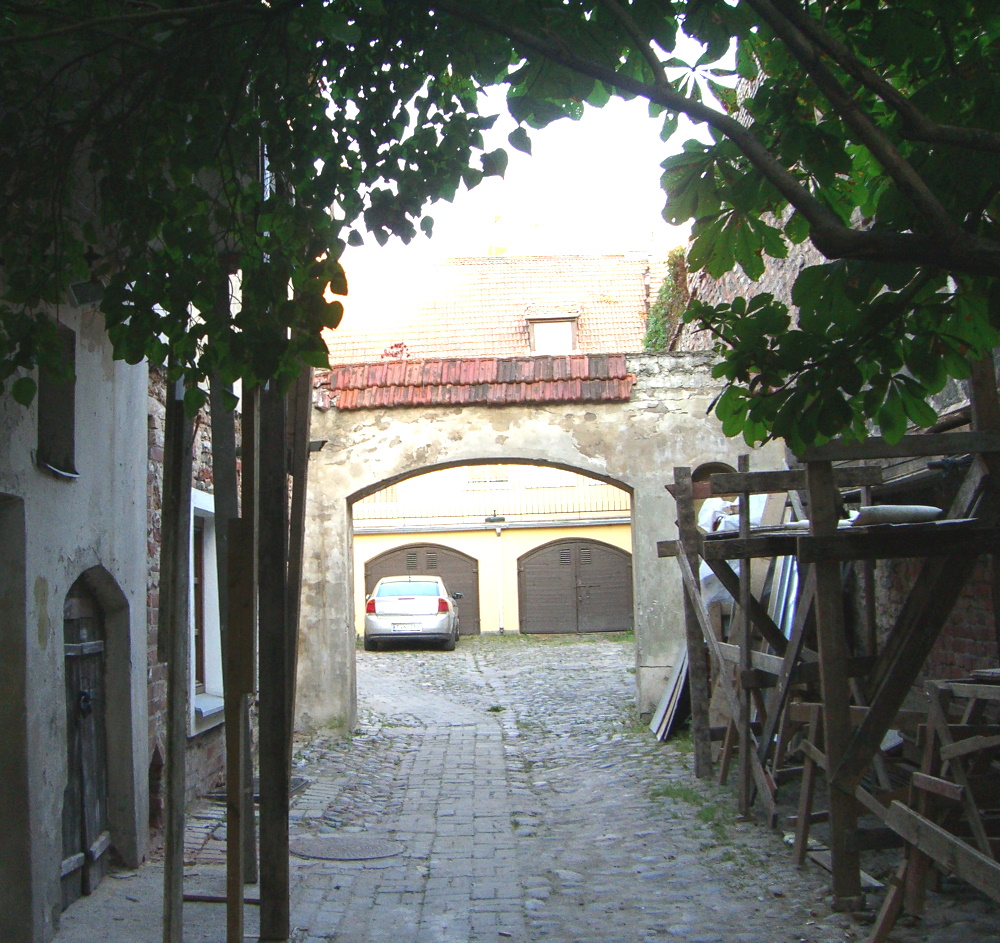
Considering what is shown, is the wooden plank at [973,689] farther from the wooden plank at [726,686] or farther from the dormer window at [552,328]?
the dormer window at [552,328]

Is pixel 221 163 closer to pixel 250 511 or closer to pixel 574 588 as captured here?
pixel 250 511

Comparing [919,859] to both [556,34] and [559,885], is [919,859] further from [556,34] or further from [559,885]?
[556,34]

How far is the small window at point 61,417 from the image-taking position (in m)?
5.48

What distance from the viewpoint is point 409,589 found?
76.5 ft

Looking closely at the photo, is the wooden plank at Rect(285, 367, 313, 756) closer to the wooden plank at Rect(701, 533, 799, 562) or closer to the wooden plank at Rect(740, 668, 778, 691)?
the wooden plank at Rect(701, 533, 799, 562)

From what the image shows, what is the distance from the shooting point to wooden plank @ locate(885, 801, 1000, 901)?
11.9 feet

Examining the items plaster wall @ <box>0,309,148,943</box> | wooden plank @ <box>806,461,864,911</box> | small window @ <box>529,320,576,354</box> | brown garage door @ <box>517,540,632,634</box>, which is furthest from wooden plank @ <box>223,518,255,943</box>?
brown garage door @ <box>517,540,632,634</box>

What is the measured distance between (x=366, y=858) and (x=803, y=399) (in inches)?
177

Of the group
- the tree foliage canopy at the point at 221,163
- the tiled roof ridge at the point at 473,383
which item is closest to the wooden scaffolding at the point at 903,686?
the tree foliage canopy at the point at 221,163

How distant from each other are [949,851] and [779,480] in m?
2.67

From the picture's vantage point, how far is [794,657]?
6.15 metres

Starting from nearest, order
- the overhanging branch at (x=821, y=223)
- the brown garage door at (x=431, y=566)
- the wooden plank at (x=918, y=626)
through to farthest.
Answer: the overhanging branch at (x=821, y=223)
the wooden plank at (x=918, y=626)
the brown garage door at (x=431, y=566)

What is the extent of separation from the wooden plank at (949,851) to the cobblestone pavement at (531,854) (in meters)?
0.69

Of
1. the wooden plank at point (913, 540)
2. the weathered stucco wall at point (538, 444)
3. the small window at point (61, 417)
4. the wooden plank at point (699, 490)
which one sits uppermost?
the weathered stucco wall at point (538, 444)
